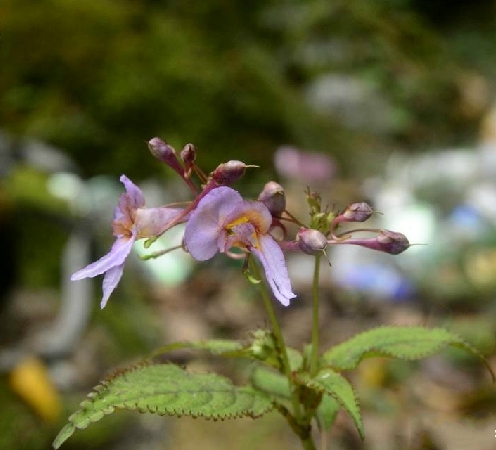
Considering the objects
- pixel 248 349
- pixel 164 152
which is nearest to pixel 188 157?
pixel 164 152

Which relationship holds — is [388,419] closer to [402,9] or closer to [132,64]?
[132,64]

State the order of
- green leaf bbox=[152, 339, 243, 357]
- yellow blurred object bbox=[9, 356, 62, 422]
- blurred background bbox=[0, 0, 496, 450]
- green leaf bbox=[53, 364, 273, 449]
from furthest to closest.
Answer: blurred background bbox=[0, 0, 496, 450], yellow blurred object bbox=[9, 356, 62, 422], green leaf bbox=[152, 339, 243, 357], green leaf bbox=[53, 364, 273, 449]

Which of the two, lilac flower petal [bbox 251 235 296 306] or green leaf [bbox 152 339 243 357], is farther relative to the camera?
green leaf [bbox 152 339 243 357]

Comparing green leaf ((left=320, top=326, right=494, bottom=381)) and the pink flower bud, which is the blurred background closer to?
green leaf ((left=320, top=326, right=494, bottom=381))

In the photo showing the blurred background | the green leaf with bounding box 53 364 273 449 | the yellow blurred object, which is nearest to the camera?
the green leaf with bounding box 53 364 273 449

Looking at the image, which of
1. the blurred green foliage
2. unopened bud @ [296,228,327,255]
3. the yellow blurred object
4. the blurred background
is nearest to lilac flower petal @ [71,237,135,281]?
unopened bud @ [296,228,327,255]

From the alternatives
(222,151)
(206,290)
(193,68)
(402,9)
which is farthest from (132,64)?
(402,9)
